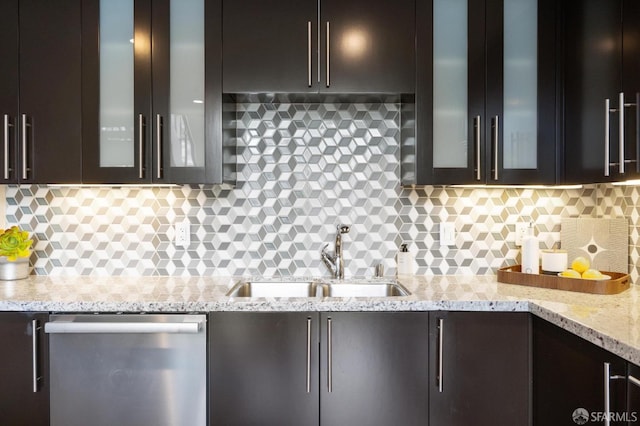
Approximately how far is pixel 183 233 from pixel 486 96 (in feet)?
5.52

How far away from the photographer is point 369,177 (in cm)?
237

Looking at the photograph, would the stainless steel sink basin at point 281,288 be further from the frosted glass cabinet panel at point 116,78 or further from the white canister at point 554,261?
the white canister at point 554,261

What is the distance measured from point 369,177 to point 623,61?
1197 millimetres

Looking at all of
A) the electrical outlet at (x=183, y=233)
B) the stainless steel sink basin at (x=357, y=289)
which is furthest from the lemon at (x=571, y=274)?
the electrical outlet at (x=183, y=233)

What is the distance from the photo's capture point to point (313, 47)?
2.03 meters

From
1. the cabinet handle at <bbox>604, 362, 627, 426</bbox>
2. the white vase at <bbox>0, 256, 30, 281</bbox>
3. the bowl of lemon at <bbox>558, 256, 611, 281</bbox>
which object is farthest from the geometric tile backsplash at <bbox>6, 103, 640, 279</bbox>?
the cabinet handle at <bbox>604, 362, 627, 426</bbox>

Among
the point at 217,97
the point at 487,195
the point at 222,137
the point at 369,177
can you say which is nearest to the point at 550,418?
the point at 487,195

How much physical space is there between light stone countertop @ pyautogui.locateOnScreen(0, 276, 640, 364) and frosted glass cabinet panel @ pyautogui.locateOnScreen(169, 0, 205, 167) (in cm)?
63

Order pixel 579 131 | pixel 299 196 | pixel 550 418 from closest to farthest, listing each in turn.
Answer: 1. pixel 550 418
2. pixel 579 131
3. pixel 299 196

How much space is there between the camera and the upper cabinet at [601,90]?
164cm

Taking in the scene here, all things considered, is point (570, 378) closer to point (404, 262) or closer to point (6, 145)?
point (404, 262)

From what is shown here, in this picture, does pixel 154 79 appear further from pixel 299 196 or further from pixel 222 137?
pixel 299 196

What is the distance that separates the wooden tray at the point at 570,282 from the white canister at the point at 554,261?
6 cm

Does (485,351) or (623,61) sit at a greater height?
(623,61)
